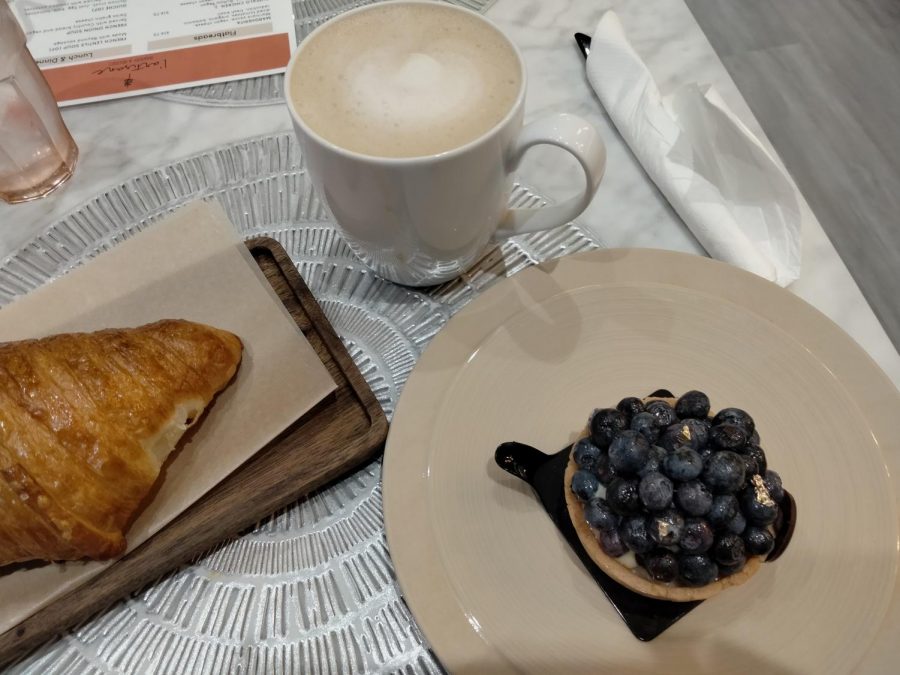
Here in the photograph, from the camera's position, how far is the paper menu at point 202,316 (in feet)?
2.22

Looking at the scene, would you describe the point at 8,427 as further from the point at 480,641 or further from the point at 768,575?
the point at 768,575

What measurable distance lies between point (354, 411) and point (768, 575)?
0.42m

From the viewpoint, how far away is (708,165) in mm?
884

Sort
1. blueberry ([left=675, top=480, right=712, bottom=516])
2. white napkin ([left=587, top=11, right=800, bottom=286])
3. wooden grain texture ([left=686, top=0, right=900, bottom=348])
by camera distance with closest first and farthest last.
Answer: blueberry ([left=675, top=480, right=712, bottom=516])
white napkin ([left=587, top=11, right=800, bottom=286])
wooden grain texture ([left=686, top=0, right=900, bottom=348])

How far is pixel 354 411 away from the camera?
2.33ft

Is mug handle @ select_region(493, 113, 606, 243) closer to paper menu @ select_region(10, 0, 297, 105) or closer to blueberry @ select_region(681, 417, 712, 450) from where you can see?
blueberry @ select_region(681, 417, 712, 450)

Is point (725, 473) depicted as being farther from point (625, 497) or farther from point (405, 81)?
point (405, 81)

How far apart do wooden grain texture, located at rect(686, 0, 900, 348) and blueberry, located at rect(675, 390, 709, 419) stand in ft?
3.52

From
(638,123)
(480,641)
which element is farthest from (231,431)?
(638,123)

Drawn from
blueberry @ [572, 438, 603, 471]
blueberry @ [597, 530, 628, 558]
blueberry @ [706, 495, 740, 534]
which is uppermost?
blueberry @ [706, 495, 740, 534]

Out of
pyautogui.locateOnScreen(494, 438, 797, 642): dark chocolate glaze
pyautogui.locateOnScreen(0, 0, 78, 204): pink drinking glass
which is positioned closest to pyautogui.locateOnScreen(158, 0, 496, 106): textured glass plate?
pyautogui.locateOnScreen(0, 0, 78, 204): pink drinking glass

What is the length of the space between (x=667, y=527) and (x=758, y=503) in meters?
0.08

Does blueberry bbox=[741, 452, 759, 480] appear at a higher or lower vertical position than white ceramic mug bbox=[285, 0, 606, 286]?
lower

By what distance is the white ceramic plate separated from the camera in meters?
0.55
